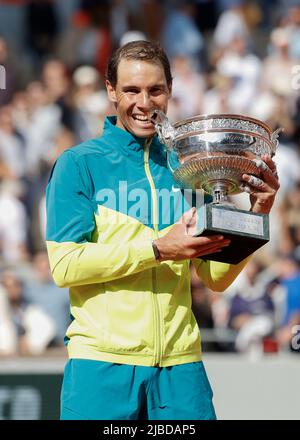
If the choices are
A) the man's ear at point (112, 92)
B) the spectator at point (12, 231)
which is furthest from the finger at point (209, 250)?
the spectator at point (12, 231)

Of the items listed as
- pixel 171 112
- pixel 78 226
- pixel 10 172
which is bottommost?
pixel 78 226

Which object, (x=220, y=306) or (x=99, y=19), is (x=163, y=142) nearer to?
(x=220, y=306)

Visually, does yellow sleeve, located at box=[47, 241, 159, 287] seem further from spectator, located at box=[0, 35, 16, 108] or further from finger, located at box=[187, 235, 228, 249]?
spectator, located at box=[0, 35, 16, 108]

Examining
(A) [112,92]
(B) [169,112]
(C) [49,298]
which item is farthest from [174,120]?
(A) [112,92]

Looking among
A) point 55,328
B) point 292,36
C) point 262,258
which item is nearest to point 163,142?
point 55,328

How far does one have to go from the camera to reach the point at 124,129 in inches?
137

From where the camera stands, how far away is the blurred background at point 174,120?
674 centimetres

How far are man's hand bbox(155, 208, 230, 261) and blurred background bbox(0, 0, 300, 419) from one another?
9.34ft

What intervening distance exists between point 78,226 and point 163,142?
42 cm

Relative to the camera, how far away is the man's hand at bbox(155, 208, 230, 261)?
3.10m

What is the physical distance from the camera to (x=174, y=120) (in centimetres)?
907

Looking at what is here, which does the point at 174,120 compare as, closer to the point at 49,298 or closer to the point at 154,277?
the point at 49,298

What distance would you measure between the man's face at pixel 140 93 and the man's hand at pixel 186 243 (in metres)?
0.41

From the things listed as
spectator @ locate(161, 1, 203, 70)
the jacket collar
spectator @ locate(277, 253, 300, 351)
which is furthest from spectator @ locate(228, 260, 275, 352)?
the jacket collar
